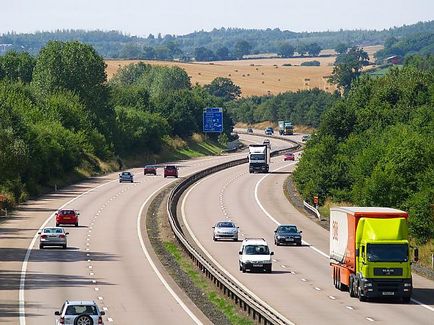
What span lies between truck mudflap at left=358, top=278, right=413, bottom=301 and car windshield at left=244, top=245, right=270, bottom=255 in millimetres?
13108

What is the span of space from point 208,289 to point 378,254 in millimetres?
10002

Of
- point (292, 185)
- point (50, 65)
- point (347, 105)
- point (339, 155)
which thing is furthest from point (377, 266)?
point (50, 65)

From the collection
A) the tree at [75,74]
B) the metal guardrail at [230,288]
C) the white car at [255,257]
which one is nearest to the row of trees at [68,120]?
the tree at [75,74]

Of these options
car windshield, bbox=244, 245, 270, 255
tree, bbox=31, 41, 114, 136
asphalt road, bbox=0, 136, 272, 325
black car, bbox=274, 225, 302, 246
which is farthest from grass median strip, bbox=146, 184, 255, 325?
tree, bbox=31, 41, 114, 136

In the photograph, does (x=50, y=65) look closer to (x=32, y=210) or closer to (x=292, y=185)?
(x=292, y=185)

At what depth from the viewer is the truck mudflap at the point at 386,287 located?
50391 mm

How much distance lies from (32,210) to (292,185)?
110ft

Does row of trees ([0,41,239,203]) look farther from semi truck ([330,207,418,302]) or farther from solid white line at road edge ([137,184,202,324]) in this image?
semi truck ([330,207,418,302])

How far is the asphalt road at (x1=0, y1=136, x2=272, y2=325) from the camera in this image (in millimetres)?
48906

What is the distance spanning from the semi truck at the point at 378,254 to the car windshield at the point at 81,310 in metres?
14.3

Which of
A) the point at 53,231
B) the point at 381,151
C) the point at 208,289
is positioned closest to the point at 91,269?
the point at 208,289

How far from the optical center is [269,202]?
114 m

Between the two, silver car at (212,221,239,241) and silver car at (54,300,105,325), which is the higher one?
silver car at (54,300,105,325)

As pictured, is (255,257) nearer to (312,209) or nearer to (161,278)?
(161,278)
